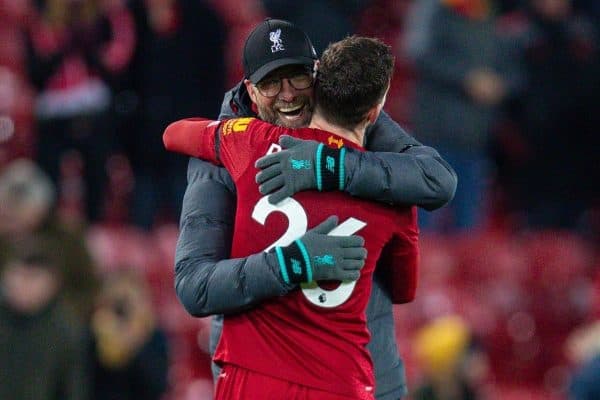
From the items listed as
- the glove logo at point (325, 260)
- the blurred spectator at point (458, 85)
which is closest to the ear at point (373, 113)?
the glove logo at point (325, 260)

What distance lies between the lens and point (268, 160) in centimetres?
364

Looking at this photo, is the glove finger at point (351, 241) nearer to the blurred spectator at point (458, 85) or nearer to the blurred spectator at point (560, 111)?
the blurred spectator at point (458, 85)

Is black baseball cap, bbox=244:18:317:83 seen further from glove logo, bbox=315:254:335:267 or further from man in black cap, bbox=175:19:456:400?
glove logo, bbox=315:254:335:267

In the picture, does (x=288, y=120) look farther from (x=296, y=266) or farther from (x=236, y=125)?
(x=296, y=266)

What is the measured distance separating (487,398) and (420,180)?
4014mm

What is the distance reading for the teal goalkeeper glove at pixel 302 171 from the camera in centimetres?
362

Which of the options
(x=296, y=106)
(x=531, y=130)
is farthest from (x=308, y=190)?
(x=531, y=130)

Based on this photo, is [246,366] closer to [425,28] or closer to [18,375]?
[18,375]

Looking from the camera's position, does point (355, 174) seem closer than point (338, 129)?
Yes

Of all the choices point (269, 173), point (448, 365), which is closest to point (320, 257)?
point (269, 173)

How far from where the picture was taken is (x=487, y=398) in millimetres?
7547

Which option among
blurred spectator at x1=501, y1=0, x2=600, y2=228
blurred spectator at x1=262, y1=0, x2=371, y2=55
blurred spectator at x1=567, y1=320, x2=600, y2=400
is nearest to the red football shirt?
blurred spectator at x1=567, y1=320, x2=600, y2=400

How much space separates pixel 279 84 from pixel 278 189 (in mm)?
315

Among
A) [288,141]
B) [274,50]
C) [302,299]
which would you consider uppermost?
[274,50]
